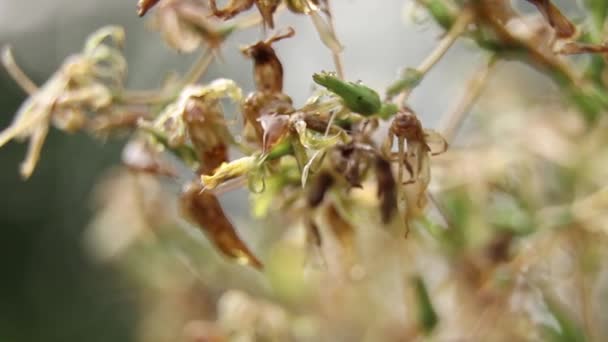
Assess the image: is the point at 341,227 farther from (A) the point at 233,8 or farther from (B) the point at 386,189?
(A) the point at 233,8

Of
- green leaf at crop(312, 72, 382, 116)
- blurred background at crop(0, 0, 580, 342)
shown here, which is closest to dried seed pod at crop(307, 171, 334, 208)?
green leaf at crop(312, 72, 382, 116)

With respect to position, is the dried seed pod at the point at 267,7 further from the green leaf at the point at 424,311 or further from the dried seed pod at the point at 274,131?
the green leaf at the point at 424,311

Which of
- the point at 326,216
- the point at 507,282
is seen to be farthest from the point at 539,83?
the point at 326,216

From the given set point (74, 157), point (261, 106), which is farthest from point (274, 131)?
point (74, 157)

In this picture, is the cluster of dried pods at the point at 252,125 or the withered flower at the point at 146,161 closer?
the cluster of dried pods at the point at 252,125

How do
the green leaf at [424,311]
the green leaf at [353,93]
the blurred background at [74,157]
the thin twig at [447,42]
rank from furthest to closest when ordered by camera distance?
the blurred background at [74,157]
the green leaf at [424,311]
the thin twig at [447,42]
the green leaf at [353,93]

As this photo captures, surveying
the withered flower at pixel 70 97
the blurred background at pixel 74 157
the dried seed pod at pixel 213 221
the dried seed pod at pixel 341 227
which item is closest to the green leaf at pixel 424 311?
the dried seed pod at pixel 341 227

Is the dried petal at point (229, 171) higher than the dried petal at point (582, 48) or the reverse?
higher

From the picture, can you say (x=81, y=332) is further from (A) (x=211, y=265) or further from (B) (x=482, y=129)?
(B) (x=482, y=129)
